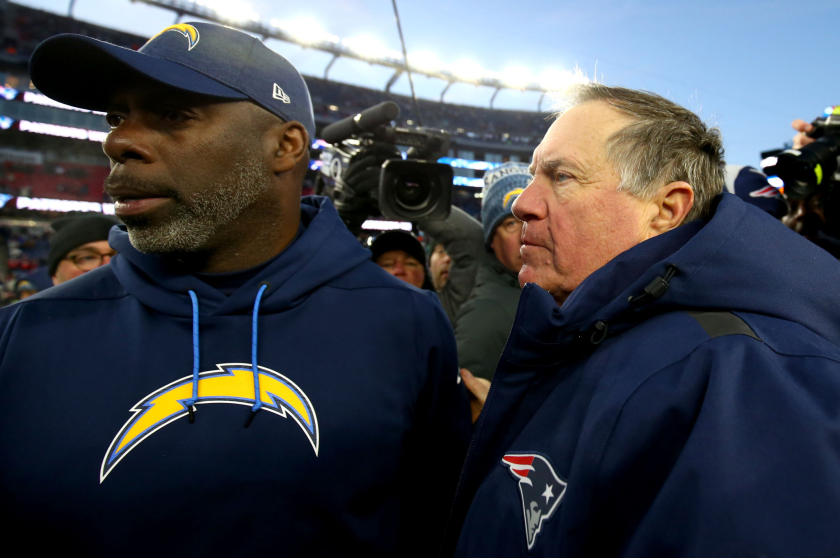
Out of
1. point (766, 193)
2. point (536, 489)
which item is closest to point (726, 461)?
point (536, 489)

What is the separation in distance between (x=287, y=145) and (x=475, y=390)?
95cm

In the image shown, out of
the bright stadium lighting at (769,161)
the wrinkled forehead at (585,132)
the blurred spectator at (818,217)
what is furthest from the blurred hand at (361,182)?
the blurred spectator at (818,217)

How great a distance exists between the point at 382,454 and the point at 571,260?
67cm

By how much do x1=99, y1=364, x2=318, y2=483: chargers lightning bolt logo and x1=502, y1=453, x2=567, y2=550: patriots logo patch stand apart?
51 centimetres

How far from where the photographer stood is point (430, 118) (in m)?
31.8

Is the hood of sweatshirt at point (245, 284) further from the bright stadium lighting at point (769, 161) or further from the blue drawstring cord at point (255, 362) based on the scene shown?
the bright stadium lighting at point (769, 161)

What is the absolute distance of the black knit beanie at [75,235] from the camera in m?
3.37

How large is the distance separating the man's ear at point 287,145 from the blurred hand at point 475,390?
0.84 meters

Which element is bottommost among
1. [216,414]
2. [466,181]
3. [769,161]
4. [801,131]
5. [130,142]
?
[216,414]

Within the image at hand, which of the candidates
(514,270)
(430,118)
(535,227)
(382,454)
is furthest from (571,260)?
(430,118)

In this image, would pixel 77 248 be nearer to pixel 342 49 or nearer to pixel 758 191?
pixel 758 191

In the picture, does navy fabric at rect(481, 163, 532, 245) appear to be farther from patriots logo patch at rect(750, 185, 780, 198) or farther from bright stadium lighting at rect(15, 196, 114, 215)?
bright stadium lighting at rect(15, 196, 114, 215)

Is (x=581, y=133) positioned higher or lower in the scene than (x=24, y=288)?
higher

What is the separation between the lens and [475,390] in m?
1.63
